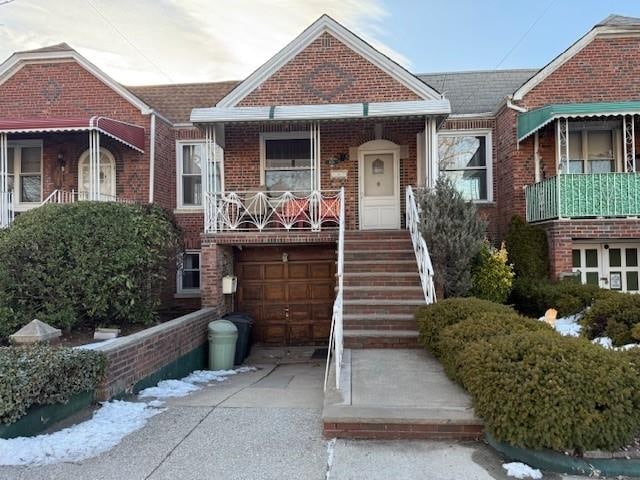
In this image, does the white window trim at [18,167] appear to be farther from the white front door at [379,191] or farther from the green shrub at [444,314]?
the green shrub at [444,314]

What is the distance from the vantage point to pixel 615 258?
11.2m

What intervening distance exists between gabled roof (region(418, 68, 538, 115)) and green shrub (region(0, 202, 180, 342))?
373 inches

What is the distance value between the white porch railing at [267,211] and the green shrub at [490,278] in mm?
2913

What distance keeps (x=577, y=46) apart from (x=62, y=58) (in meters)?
13.4

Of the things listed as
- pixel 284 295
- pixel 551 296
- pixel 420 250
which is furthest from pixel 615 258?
pixel 284 295

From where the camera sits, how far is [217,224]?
1038cm

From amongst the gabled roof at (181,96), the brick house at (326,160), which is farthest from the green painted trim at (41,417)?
the gabled roof at (181,96)

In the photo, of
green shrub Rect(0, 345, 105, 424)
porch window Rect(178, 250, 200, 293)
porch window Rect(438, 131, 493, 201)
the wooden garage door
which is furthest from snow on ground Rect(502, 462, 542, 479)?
porch window Rect(178, 250, 200, 293)

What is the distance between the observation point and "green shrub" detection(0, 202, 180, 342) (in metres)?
7.44

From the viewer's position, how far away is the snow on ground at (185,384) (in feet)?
21.0

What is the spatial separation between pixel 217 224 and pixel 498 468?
7.77m

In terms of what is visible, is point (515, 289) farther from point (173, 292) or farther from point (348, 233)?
point (173, 292)

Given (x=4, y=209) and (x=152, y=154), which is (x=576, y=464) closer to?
(x=152, y=154)

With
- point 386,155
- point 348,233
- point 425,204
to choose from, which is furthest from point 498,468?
point 386,155
